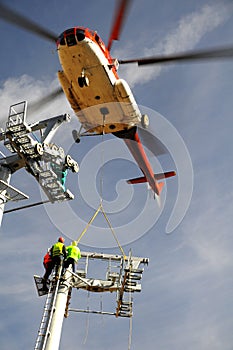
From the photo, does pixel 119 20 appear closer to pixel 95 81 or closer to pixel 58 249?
pixel 95 81

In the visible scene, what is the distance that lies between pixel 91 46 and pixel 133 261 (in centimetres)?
1144

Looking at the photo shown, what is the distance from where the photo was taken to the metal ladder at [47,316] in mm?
16312

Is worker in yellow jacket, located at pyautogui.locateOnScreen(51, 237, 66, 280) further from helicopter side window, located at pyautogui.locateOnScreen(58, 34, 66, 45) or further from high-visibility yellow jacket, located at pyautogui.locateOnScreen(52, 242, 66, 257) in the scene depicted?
helicopter side window, located at pyautogui.locateOnScreen(58, 34, 66, 45)

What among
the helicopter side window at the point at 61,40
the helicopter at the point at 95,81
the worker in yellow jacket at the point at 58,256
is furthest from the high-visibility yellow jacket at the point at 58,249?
the helicopter side window at the point at 61,40

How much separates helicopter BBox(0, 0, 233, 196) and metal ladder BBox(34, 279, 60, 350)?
7683 mm

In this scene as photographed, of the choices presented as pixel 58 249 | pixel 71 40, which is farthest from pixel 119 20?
pixel 58 249

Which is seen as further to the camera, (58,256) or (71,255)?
(71,255)

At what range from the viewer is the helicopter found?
651 inches

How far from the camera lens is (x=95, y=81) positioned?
17531 millimetres

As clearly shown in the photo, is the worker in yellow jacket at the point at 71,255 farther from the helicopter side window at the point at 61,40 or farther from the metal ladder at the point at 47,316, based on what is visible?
the helicopter side window at the point at 61,40

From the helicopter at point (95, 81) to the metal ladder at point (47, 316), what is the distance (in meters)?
7.68

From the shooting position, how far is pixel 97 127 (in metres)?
19.9

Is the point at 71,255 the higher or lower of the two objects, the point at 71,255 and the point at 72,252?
the lower

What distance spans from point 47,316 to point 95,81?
1088 cm
